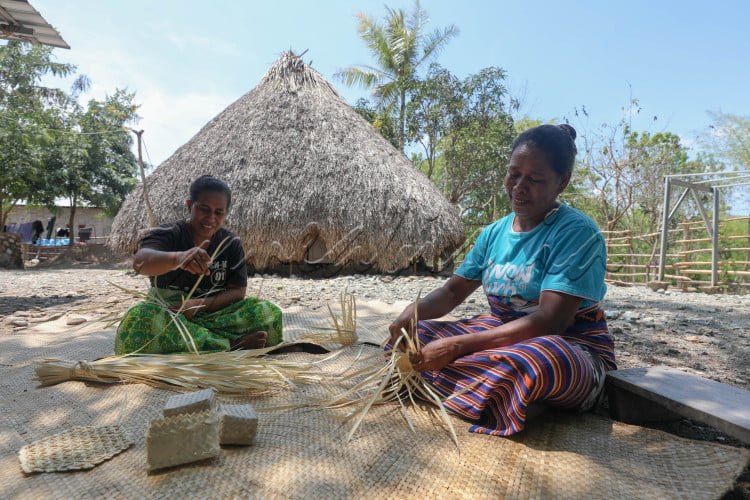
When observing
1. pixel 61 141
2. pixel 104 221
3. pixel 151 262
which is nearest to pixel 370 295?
pixel 151 262

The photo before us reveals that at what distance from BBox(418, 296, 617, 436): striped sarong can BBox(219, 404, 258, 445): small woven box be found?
625 millimetres

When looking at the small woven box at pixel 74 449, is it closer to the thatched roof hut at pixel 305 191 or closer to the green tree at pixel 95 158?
the thatched roof hut at pixel 305 191

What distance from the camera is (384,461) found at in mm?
1123

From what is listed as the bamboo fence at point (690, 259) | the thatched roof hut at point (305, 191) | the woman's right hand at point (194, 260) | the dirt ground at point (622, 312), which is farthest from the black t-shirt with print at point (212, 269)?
the bamboo fence at point (690, 259)

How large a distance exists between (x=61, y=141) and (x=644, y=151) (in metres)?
15.3

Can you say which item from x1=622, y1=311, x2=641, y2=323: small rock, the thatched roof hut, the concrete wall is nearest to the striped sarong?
x1=622, y1=311, x2=641, y2=323: small rock

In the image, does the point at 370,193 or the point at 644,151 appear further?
the point at 644,151

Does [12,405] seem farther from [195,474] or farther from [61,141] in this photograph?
[61,141]

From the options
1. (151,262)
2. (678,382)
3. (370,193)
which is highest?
(370,193)

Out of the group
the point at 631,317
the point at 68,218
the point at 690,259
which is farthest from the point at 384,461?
the point at 68,218

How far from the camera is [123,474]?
3.39 ft

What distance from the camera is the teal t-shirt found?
1.38 m

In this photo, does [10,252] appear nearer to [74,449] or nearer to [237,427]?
[74,449]

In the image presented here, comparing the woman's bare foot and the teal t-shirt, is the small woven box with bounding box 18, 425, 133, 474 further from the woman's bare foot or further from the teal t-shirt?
the teal t-shirt
